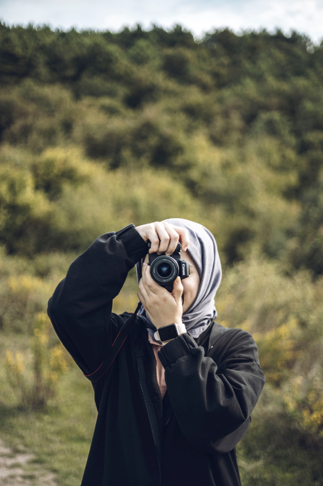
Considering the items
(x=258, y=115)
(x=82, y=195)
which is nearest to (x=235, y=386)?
(x=82, y=195)

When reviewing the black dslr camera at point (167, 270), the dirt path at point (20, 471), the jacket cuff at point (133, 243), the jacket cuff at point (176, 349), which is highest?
the jacket cuff at point (133, 243)

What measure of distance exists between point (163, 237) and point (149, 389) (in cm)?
45

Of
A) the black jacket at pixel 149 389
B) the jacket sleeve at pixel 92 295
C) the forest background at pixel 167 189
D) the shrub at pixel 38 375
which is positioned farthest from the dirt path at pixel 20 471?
the jacket sleeve at pixel 92 295

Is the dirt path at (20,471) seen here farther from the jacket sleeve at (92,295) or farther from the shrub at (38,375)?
the jacket sleeve at (92,295)

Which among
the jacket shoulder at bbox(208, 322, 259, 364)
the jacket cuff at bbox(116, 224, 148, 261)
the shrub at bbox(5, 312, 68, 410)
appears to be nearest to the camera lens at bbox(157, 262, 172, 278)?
the jacket cuff at bbox(116, 224, 148, 261)

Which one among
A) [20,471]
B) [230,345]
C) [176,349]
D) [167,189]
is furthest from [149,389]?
[167,189]

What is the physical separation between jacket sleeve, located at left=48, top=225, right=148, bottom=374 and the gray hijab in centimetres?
14

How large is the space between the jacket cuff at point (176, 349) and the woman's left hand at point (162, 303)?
0.19ft

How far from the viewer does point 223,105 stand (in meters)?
22.1

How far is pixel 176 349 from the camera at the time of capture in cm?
95

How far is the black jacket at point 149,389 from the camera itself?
92cm

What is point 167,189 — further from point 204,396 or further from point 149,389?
point 204,396

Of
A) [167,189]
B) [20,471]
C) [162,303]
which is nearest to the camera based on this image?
[162,303]

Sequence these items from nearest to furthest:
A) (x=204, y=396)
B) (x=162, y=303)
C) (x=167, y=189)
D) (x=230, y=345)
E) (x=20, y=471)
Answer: (x=204, y=396) → (x=162, y=303) → (x=230, y=345) → (x=20, y=471) → (x=167, y=189)
